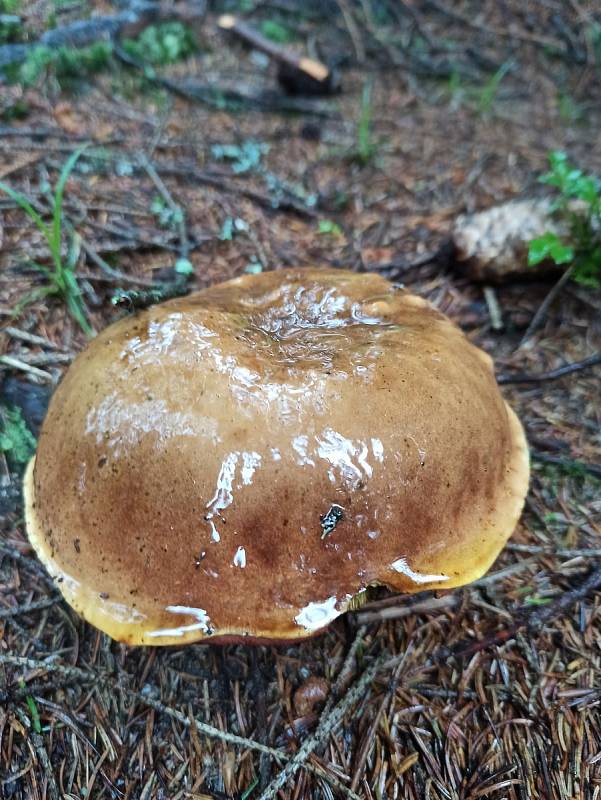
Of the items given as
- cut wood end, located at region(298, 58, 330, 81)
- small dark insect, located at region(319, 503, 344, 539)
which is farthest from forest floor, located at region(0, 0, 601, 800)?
small dark insect, located at region(319, 503, 344, 539)

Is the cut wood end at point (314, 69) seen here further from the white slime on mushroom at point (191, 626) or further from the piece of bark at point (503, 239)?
the white slime on mushroom at point (191, 626)

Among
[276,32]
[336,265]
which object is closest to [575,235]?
[336,265]

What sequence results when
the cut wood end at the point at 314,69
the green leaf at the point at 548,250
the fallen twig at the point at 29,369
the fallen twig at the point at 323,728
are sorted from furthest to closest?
1. the cut wood end at the point at 314,69
2. the green leaf at the point at 548,250
3. the fallen twig at the point at 29,369
4. the fallen twig at the point at 323,728

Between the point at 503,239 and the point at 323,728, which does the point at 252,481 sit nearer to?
the point at 323,728

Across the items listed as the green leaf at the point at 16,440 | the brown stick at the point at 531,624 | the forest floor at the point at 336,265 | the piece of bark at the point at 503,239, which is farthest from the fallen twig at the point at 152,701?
the piece of bark at the point at 503,239

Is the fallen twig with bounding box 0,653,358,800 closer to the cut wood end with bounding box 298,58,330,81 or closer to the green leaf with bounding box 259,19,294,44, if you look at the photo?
the cut wood end with bounding box 298,58,330,81

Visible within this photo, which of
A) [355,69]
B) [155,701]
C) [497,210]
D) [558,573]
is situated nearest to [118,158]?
[497,210]
